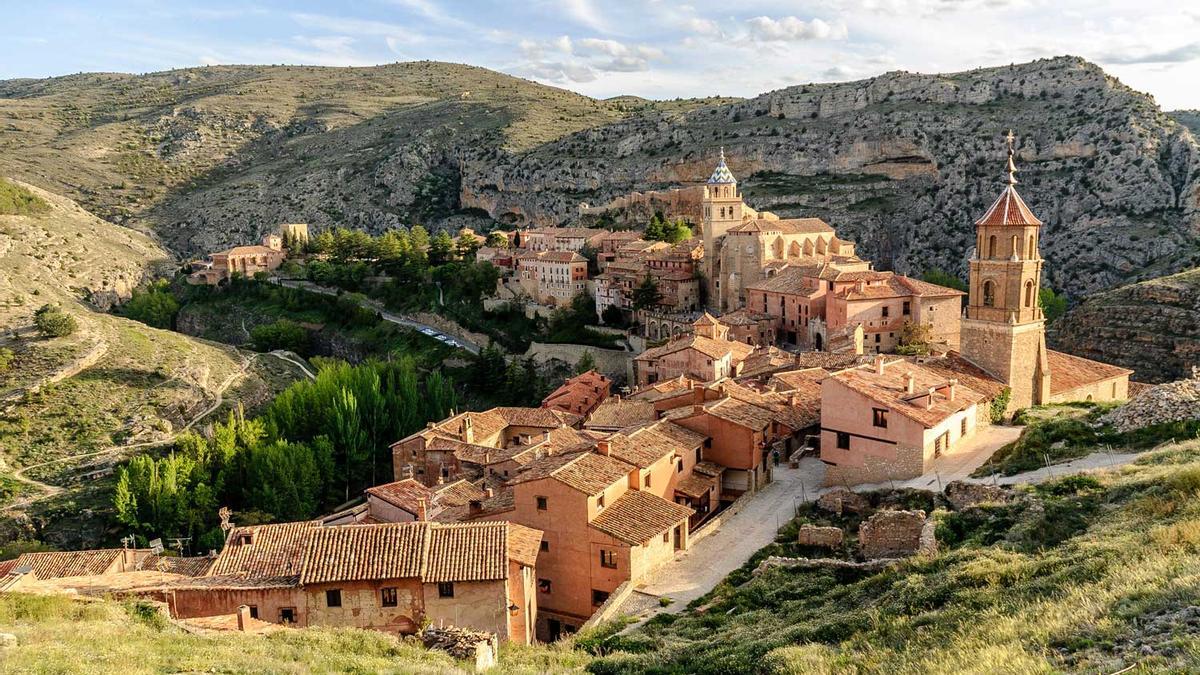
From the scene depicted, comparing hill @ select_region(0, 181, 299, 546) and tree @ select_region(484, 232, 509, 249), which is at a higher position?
tree @ select_region(484, 232, 509, 249)

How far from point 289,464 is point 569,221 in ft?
202

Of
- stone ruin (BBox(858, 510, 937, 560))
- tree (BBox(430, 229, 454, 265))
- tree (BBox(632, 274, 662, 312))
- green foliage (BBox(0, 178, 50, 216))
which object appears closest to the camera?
stone ruin (BBox(858, 510, 937, 560))

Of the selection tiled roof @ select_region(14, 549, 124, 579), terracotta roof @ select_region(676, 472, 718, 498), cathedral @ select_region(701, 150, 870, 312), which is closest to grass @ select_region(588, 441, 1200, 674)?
terracotta roof @ select_region(676, 472, 718, 498)

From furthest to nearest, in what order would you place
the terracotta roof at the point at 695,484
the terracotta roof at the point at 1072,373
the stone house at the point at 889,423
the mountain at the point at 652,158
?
the mountain at the point at 652,158 < the terracotta roof at the point at 1072,373 < the terracotta roof at the point at 695,484 < the stone house at the point at 889,423

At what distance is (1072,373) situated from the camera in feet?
92.9

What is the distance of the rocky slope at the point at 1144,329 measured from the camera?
44.6 metres

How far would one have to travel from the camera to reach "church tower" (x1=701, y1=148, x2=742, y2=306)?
5350cm

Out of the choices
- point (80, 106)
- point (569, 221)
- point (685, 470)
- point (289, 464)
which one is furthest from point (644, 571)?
point (80, 106)

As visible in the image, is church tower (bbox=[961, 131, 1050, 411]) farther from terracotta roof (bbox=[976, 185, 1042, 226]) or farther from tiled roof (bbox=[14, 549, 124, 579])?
tiled roof (bbox=[14, 549, 124, 579])

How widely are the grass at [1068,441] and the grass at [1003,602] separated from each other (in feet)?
6.39

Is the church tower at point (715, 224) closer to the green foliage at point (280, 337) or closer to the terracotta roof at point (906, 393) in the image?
the terracotta roof at point (906, 393)

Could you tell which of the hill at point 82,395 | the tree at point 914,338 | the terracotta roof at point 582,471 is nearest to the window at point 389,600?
the terracotta roof at point 582,471

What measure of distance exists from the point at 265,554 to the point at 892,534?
12964 mm

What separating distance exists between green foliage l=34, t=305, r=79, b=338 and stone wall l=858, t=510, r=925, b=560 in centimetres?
4282
